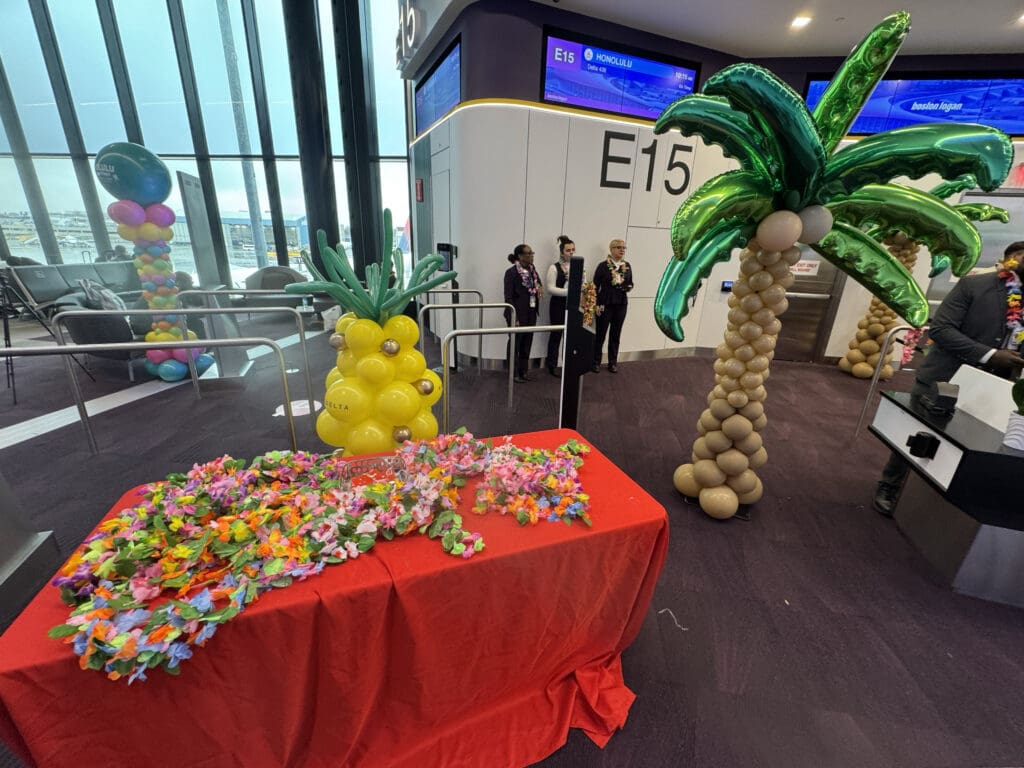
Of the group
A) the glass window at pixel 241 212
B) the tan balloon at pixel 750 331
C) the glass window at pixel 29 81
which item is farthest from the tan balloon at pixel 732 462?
the glass window at pixel 29 81

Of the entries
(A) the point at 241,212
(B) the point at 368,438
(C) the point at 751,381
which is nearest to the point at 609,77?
(C) the point at 751,381

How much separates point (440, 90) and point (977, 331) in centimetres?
535

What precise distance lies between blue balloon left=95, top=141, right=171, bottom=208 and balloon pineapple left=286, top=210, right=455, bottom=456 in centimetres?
369

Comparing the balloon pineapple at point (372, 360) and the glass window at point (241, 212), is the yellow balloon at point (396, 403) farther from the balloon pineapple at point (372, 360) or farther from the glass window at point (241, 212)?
the glass window at point (241, 212)

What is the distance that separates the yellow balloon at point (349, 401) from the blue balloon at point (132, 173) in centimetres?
408

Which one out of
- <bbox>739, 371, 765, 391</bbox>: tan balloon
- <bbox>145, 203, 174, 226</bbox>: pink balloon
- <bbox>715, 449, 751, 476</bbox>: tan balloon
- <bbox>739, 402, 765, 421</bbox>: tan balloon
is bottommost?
<bbox>715, 449, 751, 476</bbox>: tan balloon

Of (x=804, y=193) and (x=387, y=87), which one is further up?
(x=387, y=87)

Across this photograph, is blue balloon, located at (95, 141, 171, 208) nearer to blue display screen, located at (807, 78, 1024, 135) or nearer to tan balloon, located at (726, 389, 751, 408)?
tan balloon, located at (726, 389, 751, 408)

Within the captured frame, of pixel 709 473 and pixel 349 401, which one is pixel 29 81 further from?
pixel 709 473

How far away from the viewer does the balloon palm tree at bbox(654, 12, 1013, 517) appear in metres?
1.71

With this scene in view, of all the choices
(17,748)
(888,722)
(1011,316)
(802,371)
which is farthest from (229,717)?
(802,371)

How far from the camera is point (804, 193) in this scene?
200cm

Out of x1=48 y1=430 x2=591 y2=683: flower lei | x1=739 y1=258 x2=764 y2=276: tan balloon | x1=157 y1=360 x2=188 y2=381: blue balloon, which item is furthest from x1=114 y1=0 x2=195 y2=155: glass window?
x1=739 y1=258 x2=764 y2=276: tan balloon

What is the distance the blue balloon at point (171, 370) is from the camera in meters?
4.42
